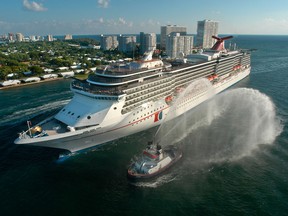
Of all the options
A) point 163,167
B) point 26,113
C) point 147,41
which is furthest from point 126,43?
point 163,167

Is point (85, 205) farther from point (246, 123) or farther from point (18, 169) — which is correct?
point (246, 123)

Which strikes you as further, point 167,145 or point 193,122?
point 193,122

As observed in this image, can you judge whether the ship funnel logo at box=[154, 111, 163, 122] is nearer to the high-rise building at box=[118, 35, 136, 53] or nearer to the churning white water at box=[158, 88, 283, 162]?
the churning white water at box=[158, 88, 283, 162]

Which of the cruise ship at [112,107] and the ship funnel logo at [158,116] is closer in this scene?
the cruise ship at [112,107]

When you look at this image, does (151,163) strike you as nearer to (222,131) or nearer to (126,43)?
(222,131)

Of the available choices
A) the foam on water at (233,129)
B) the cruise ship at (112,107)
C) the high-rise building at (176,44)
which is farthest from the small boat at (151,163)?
the high-rise building at (176,44)

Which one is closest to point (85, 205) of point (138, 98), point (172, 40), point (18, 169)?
point (18, 169)

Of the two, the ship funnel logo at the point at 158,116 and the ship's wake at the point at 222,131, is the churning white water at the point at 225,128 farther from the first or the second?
the ship funnel logo at the point at 158,116
